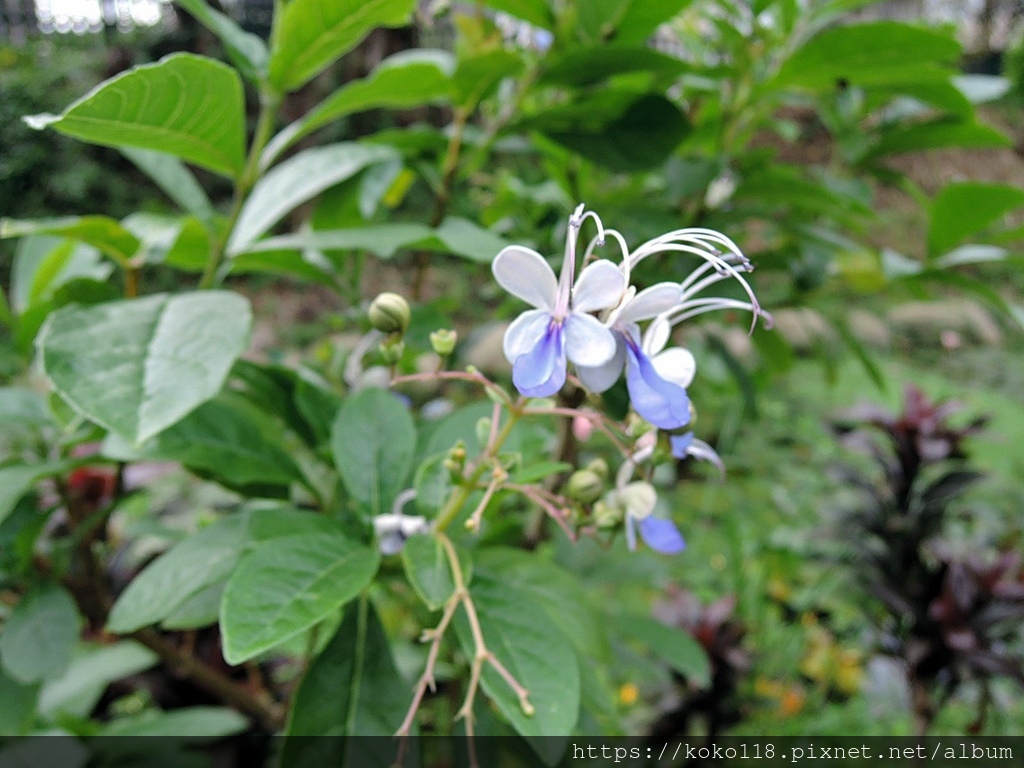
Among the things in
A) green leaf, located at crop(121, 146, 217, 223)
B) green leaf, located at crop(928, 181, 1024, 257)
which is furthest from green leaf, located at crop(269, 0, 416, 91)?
green leaf, located at crop(928, 181, 1024, 257)

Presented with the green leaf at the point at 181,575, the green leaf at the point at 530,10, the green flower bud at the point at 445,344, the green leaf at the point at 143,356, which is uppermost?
the green leaf at the point at 530,10

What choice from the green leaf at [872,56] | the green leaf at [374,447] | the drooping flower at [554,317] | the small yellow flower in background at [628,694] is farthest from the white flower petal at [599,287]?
the small yellow flower in background at [628,694]

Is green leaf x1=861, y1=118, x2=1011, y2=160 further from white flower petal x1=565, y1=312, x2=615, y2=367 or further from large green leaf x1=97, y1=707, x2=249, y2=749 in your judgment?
large green leaf x1=97, y1=707, x2=249, y2=749

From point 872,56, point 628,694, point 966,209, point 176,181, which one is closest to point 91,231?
point 176,181

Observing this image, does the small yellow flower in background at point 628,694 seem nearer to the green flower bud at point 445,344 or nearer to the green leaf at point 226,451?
the green leaf at point 226,451

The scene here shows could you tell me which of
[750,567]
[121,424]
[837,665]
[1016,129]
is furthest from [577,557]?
[1016,129]

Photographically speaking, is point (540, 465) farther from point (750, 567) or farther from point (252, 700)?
point (750, 567)

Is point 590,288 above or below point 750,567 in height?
above
